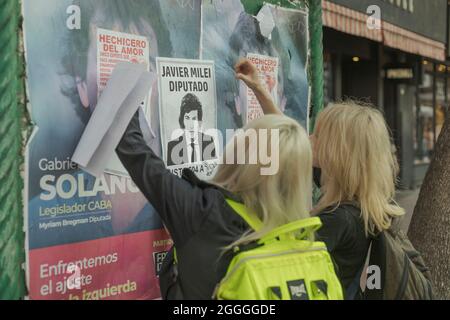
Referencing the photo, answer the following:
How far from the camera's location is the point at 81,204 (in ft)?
7.00

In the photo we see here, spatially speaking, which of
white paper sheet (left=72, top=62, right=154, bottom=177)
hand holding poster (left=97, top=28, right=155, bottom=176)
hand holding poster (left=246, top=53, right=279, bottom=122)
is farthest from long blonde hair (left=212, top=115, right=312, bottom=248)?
hand holding poster (left=246, top=53, right=279, bottom=122)

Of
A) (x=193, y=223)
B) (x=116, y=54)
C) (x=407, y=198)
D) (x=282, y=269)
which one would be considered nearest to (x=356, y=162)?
(x=282, y=269)

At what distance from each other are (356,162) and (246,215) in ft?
2.43

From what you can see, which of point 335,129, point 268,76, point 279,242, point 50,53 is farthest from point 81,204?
point 268,76

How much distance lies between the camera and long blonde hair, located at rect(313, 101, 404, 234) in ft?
8.29

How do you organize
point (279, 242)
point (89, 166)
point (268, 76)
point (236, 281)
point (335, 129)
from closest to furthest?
1. point (236, 281)
2. point (279, 242)
3. point (89, 166)
4. point (335, 129)
5. point (268, 76)

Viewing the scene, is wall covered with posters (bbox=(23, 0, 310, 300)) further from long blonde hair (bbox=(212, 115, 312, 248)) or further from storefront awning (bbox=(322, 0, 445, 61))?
storefront awning (bbox=(322, 0, 445, 61))

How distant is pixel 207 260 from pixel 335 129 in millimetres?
942

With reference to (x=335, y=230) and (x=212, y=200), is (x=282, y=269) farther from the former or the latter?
(x=335, y=230)

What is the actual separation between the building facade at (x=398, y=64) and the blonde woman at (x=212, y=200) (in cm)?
413

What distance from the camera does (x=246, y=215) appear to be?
1.98 metres
